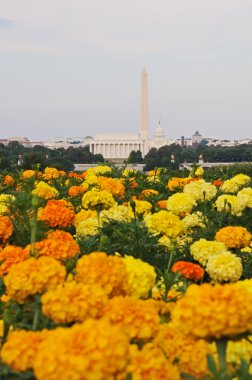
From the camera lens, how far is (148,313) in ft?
5.24

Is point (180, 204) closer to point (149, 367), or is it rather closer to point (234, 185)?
point (234, 185)

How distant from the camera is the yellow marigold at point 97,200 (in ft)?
12.7

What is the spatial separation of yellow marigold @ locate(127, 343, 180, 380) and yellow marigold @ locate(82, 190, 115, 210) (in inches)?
95.7

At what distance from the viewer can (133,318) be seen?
1.57 meters

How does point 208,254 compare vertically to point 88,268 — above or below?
below

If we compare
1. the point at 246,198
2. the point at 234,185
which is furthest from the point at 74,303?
the point at 234,185

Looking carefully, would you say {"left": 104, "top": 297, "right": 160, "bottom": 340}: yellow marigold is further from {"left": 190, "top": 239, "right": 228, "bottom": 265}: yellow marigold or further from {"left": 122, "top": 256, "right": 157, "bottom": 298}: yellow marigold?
{"left": 190, "top": 239, "right": 228, "bottom": 265}: yellow marigold

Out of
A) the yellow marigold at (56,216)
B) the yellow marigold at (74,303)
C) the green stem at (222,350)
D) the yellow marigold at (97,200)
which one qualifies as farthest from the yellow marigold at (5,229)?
the green stem at (222,350)

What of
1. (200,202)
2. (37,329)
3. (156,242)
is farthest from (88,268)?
(200,202)

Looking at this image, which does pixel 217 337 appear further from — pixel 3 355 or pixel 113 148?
pixel 113 148

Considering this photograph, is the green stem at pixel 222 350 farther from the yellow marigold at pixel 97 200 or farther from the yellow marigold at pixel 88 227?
the yellow marigold at pixel 97 200

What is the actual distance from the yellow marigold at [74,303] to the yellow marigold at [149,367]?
0.59 feet

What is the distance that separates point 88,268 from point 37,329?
9.3 inches

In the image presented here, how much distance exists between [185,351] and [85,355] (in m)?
0.45
